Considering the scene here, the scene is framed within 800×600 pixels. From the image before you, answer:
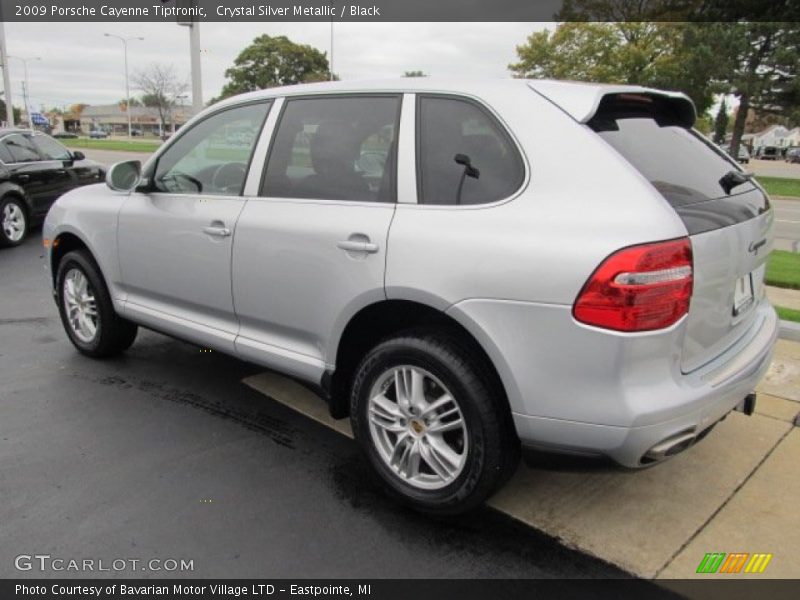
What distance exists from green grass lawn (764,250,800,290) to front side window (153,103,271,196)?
4989mm

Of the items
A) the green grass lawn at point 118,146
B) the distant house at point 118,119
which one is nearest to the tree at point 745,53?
the green grass lawn at point 118,146

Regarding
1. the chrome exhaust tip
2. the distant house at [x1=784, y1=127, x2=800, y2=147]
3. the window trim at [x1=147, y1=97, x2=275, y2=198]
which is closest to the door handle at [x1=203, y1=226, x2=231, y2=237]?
the window trim at [x1=147, y1=97, x2=275, y2=198]

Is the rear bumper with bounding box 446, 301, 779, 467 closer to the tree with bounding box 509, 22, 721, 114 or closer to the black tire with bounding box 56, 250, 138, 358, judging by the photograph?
the black tire with bounding box 56, 250, 138, 358

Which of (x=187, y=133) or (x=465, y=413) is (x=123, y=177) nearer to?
(x=187, y=133)

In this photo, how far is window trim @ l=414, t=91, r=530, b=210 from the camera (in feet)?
8.45

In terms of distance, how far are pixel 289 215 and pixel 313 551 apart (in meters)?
1.56

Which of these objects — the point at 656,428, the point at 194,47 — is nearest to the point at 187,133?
the point at 656,428

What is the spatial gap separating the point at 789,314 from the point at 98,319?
5531 millimetres

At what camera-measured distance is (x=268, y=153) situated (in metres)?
3.48

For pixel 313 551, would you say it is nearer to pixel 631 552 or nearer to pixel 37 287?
pixel 631 552

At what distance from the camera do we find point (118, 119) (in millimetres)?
129000

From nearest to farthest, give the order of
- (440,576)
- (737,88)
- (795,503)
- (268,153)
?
(440,576), (795,503), (268,153), (737,88)

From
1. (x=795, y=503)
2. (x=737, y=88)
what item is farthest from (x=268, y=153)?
(x=737, y=88)

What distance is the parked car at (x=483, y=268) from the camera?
2334mm
